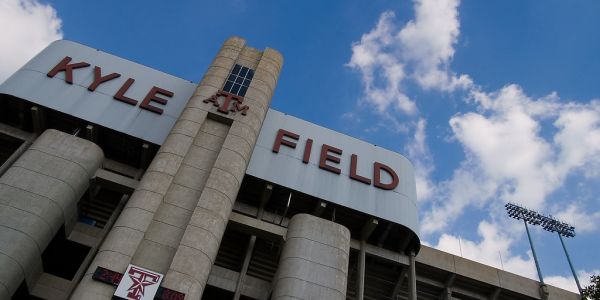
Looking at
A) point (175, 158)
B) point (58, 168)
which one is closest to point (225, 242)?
point (175, 158)

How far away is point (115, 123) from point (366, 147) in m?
20.0

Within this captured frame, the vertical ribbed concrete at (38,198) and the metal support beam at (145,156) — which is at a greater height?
the metal support beam at (145,156)

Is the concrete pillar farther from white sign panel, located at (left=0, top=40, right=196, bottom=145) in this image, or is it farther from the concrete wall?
white sign panel, located at (left=0, top=40, right=196, bottom=145)

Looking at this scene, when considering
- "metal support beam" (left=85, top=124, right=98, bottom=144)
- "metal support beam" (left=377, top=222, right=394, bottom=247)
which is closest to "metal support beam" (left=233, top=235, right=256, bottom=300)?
"metal support beam" (left=377, top=222, right=394, bottom=247)

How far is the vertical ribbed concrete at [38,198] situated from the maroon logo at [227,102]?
27.5 ft

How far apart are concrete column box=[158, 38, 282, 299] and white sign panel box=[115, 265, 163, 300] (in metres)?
0.61

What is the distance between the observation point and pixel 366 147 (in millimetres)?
36250

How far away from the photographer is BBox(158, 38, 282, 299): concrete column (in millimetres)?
21859

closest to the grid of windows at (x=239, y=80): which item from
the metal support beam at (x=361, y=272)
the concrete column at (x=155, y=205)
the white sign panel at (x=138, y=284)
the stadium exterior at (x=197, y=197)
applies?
the stadium exterior at (x=197, y=197)

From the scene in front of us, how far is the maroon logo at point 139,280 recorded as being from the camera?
20.3 meters

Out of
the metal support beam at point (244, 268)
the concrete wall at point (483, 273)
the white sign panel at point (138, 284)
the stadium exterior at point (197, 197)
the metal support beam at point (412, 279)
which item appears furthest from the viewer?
the concrete wall at point (483, 273)

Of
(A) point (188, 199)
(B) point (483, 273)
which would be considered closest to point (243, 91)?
(A) point (188, 199)

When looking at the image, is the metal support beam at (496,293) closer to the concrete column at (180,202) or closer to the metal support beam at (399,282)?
the metal support beam at (399,282)

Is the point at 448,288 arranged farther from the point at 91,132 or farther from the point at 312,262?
the point at 91,132
